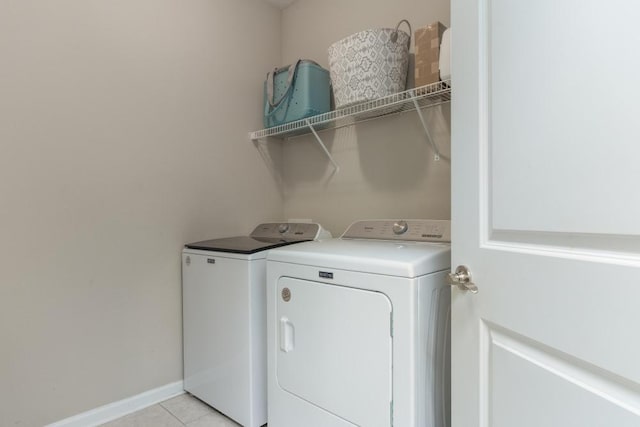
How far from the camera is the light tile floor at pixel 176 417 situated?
183cm

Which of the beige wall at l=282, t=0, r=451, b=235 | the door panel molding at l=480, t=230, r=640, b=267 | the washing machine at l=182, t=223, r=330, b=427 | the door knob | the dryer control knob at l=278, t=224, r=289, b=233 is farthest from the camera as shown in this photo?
the dryer control knob at l=278, t=224, r=289, b=233

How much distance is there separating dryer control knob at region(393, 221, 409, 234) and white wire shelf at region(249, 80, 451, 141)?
582mm

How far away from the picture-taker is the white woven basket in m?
1.78

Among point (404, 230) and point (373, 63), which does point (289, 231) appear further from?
point (373, 63)

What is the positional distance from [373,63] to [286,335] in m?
1.38

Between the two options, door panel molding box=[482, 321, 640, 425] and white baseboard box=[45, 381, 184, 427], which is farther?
white baseboard box=[45, 381, 184, 427]

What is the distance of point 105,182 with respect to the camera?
187cm

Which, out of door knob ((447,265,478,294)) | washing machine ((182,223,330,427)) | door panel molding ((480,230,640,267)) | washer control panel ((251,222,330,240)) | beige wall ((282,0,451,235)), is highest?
beige wall ((282,0,451,235))

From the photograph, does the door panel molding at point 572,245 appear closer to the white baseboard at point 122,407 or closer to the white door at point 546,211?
the white door at point 546,211

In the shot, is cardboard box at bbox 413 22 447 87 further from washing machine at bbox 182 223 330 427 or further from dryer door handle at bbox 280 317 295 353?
dryer door handle at bbox 280 317 295 353

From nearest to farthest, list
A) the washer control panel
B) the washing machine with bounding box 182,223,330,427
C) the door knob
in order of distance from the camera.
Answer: the door knob
the washing machine with bounding box 182,223,330,427
the washer control panel

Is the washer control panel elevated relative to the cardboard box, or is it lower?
lower

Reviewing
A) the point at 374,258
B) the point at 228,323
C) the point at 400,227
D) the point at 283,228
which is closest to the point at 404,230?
the point at 400,227

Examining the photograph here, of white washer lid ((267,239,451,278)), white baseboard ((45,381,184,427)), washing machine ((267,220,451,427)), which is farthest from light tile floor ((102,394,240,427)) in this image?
white washer lid ((267,239,451,278))
